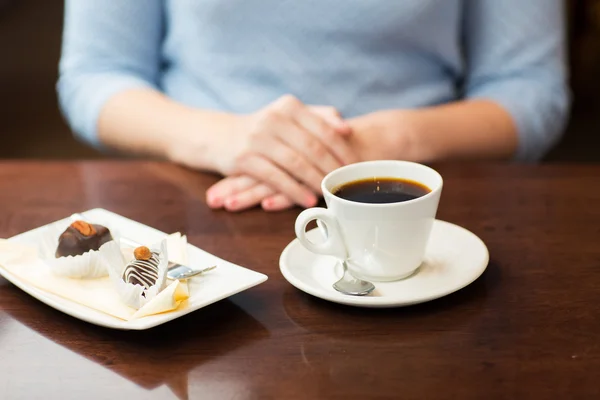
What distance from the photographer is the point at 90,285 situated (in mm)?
712

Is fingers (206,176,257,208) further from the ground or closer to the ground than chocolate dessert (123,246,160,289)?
closer to the ground

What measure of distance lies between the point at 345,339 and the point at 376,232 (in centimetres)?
11

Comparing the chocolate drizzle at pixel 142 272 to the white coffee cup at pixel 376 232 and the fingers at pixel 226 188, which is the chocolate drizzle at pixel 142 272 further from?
the fingers at pixel 226 188

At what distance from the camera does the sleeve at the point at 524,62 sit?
126cm

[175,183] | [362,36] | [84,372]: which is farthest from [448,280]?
[362,36]

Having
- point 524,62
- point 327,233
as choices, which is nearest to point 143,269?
point 327,233

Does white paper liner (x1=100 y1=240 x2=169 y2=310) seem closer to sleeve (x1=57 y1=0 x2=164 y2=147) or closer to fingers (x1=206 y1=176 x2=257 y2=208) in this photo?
fingers (x1=206 y1=176 x2=257 y2=208)

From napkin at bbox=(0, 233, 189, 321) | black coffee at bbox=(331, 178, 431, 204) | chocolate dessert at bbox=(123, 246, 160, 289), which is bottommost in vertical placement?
napkin at bbox=(0, 233, 189, 321)

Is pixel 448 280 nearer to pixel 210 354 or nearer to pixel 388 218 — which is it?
pixel 388 218

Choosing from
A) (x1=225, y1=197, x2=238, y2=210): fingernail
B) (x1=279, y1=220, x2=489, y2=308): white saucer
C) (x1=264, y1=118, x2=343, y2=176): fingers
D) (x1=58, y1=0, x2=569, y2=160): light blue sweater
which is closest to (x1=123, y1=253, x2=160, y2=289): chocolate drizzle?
(x1=279, y1=220, x2=489, y2=308): white saucer

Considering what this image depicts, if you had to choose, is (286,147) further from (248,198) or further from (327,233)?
(327,233)

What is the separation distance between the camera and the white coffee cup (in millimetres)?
701

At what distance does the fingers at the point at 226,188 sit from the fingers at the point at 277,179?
0.02 m

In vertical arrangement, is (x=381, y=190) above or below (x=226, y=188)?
above
